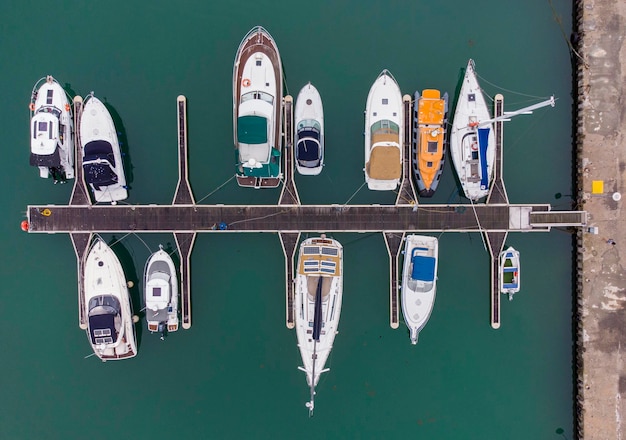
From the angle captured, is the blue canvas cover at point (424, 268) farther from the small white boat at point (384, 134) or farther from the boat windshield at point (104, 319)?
the boat windshield at point (104, 319)

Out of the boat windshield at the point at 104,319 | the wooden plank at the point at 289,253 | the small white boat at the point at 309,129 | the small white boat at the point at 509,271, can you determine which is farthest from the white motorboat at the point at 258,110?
the small white boat at the point at 509,271

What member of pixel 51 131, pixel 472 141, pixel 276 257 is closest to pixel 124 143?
pixel 51 131

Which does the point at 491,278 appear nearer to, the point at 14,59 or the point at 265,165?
the point at 265,165

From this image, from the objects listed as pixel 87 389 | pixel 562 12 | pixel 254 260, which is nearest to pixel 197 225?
pixel 254 260

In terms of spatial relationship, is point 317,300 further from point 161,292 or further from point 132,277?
point 132,277

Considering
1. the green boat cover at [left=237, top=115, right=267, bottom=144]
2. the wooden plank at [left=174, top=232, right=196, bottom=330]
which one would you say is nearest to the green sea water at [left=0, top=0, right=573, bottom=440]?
the wooden plank at [left=174, top=232, right=196, bottom=330]
